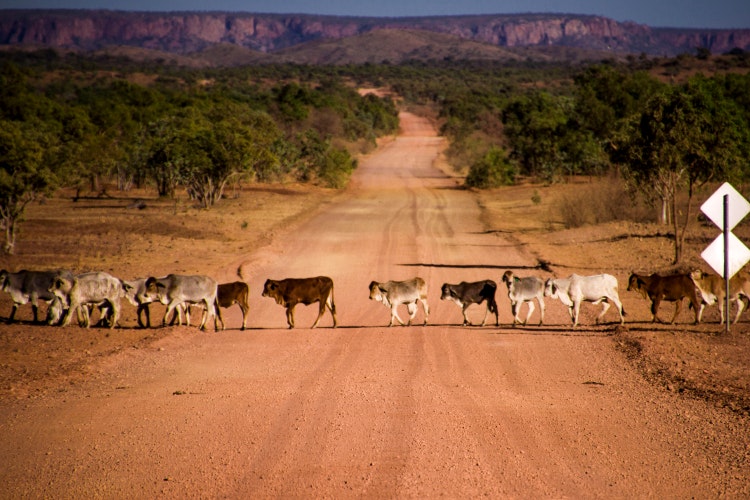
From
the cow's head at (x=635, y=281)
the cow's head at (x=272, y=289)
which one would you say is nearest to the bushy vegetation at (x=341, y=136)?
the cow's head at (x=635, y=281)

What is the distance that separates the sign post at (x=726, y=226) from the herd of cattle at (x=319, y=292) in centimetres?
108

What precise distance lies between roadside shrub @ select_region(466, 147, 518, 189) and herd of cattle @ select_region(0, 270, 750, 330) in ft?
121

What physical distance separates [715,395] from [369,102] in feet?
373

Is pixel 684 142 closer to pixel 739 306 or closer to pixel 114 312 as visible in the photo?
pixel 739 306

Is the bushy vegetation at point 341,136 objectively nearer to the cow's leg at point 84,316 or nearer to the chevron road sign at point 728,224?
the chevron road sign at point 728,224

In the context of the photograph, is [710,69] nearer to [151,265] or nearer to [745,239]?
[745,239]

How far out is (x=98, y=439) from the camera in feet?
30.1

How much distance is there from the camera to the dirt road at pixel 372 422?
312 inches

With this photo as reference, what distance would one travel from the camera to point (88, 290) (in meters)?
15.3

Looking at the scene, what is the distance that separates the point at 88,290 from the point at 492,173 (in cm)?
3989

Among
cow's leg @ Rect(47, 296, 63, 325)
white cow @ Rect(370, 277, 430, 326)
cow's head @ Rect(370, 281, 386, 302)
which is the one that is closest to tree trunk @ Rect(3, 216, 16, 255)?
cow's leg @ Rect(47, 296, 63, 325)

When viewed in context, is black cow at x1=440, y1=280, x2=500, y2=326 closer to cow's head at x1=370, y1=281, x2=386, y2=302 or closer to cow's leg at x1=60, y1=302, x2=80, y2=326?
cow's head at x1=370, y1=281, x2=386, y2=302

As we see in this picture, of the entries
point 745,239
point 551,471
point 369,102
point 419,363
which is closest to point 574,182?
point 745,239

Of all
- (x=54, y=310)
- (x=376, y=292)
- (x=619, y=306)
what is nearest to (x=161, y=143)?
(x=54, y=310)
